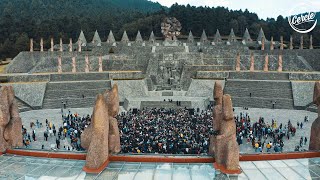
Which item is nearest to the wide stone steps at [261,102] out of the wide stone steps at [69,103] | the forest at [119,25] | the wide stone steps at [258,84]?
the wide stone steps at [258,84]

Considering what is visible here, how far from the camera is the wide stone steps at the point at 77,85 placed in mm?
34906

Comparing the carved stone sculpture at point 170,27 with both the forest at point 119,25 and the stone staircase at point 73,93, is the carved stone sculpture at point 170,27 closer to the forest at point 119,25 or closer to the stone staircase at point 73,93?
the forest at point 119,25

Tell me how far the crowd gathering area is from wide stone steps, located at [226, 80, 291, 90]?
7.46 m

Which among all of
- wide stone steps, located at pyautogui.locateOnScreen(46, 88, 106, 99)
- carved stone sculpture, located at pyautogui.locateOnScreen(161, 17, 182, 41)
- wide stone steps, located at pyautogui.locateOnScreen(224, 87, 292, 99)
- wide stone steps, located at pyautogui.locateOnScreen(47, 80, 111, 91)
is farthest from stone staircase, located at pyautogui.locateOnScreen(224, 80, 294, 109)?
carved stone sculpture, located at pyautogui.locateOnScreen(161, 17, 182, 41)

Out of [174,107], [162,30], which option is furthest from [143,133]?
[162,30]

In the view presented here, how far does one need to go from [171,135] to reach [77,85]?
17.9 meters

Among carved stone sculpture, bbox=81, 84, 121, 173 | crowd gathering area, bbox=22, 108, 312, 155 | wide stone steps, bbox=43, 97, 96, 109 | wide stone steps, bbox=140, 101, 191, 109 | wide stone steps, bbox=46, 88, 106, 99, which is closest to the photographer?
carved stone sculpture, bbox=81, 84, 121, 173

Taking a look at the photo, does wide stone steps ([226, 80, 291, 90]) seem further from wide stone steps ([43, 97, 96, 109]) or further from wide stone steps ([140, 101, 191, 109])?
wide stone steps ([43, 97, 96, 109])

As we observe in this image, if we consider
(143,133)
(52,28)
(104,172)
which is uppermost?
(52,28)

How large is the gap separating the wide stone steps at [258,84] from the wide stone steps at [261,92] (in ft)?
1.77

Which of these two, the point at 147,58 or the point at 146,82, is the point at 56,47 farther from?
the point at 146,82

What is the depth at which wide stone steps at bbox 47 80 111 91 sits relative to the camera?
115 feet

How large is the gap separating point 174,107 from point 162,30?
52235mm

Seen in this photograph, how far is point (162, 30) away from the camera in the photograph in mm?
81375
